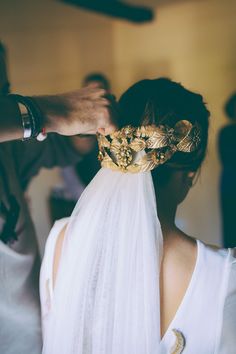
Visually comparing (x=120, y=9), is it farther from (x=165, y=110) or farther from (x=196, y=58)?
(x=165, y=110)

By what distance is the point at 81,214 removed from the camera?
71cm

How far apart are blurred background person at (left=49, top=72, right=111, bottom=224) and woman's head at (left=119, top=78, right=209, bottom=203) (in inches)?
17.3

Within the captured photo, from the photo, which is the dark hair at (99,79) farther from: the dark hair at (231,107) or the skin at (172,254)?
the skin at (172,254)

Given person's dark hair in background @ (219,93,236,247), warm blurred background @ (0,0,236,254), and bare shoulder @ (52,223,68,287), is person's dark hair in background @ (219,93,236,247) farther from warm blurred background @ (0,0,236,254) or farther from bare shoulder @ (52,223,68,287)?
bare shoulder @ (52,223,68,287)

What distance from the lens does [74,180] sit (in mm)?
1298

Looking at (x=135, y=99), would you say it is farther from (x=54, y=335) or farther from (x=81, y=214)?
(x=54, y=335)

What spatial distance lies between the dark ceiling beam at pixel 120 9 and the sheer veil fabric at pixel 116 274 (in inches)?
37.7

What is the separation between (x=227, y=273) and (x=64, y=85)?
3.79 ft

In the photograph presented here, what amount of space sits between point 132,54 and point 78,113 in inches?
36.5

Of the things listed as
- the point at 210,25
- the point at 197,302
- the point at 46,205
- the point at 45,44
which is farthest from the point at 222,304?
the point at 45,44

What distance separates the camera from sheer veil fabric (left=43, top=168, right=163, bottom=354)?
658mm

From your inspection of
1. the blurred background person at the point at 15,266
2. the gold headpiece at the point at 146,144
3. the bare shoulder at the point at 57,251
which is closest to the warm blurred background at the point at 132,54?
the blurred background person at the point at 15,266

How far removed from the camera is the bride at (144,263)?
2.14 ft

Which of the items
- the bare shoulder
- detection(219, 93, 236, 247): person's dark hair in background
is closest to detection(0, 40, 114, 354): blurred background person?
the bare shoulder
